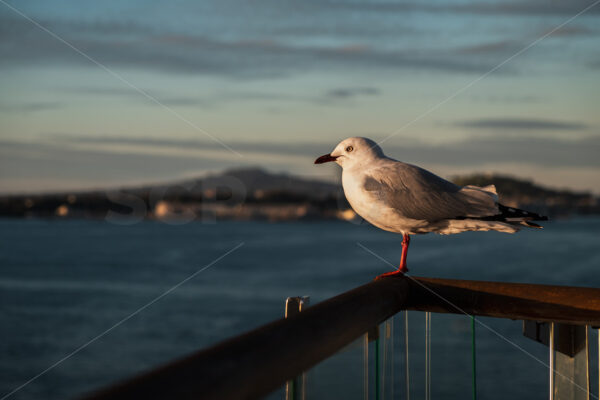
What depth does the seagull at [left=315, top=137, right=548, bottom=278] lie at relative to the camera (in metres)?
2.84

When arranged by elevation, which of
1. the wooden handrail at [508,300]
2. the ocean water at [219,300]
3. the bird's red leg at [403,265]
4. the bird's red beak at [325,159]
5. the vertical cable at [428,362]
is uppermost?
the bird's red beak at [325,159]

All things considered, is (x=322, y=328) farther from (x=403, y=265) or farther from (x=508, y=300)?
(x=403, y=265)

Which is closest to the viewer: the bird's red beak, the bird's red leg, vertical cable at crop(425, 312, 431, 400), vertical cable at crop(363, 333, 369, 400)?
vertical cable at crop(363, 333, 369, 400)

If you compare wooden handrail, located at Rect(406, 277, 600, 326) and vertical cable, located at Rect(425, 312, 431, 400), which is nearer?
wooden handrail, located at Rect(406, 277, 600, 326)

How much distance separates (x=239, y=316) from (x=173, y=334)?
450 cm

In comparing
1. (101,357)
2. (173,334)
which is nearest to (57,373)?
(101,357)

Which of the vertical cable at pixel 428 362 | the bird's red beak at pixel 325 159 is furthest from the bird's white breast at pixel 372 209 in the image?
the vertical cable at pixel 428 362

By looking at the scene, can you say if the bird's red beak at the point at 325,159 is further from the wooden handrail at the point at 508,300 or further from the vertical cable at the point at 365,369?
the vertical cable at the point at 365,369

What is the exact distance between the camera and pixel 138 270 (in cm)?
5822

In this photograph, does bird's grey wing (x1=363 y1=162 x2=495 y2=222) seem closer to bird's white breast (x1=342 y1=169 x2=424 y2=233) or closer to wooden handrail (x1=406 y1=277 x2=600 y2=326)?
bird's white breast (x1=342 y1=169 x2=424 y2=233)

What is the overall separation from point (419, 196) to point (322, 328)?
5.72ft

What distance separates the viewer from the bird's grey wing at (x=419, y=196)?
287 centimetres

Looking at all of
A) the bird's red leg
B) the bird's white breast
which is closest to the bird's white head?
the bird's white breast

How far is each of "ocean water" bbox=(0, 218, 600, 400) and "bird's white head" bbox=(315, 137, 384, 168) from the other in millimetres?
1034
